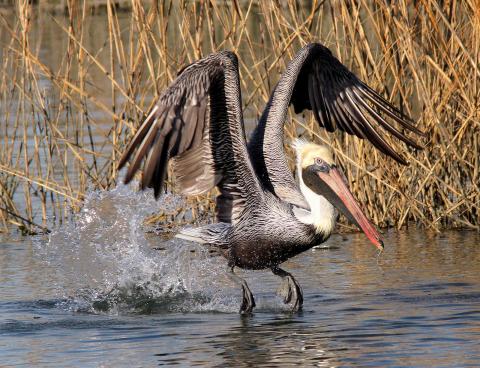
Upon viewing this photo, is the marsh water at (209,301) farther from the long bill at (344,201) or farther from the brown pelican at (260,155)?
the long bill at (344,201)

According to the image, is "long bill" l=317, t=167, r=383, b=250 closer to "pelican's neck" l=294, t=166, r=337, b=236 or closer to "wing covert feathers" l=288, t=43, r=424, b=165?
"pelican's neck" l=294, t=166, r=337, b=236

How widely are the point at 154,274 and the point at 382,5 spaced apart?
2196mm

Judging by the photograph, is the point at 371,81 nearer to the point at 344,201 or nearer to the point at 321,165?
the point at 321,165

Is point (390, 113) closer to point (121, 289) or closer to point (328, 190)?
point (328, 190)

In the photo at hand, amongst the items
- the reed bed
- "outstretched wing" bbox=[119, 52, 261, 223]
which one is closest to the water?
the reed bed

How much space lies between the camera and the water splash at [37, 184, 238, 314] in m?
6.79

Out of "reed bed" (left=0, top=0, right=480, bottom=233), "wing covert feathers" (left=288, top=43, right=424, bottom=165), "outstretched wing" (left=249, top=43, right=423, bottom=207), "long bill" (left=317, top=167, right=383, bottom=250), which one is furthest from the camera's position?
"reed bed" (left=0, top=0, right=480, bottom=233)

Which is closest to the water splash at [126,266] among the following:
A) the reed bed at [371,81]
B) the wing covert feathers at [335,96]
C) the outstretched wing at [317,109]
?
the reed bed at [371,81]

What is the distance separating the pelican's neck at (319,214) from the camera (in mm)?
6559

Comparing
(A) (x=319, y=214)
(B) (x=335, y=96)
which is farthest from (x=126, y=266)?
(B) (x=335, y=96)

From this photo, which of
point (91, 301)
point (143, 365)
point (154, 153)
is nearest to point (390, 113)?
point (154, 153)

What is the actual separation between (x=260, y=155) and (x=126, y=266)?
3.45ft

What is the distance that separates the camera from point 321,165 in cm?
662

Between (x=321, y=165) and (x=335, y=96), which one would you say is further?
(x=335, y=96)
